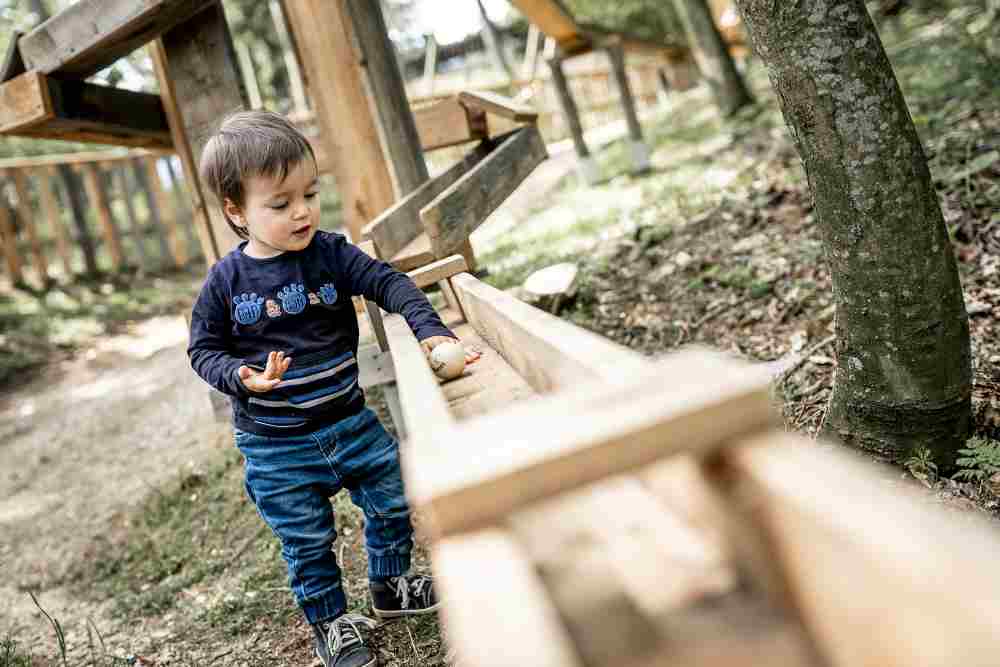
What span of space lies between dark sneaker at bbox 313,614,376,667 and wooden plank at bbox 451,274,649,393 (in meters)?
0.93

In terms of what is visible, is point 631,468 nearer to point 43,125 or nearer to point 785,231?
point 43,125

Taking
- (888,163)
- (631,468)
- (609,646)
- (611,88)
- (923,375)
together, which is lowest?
(923,375)

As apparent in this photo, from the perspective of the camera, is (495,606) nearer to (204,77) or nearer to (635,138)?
(204,77)

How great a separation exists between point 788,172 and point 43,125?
4.40 metres

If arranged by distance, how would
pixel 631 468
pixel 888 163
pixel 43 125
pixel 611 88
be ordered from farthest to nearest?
pixel 611 88
pixel 43 125
pixel 888 163
pixel 631 468

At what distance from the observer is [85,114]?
10.7ft

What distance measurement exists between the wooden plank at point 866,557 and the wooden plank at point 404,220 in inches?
90.3

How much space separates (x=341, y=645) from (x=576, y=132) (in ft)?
23.0

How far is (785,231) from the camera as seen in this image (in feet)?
15.4

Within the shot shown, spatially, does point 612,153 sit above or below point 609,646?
above

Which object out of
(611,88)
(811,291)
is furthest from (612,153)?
(611,88)

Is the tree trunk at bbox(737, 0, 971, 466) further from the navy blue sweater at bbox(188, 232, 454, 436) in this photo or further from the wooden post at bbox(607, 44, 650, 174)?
the wooden post at bbox(607, 44, 650, 174)

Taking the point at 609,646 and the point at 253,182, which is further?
the point at 253,182

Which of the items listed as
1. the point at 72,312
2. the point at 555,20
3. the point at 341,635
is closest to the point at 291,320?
the point at 341,635
